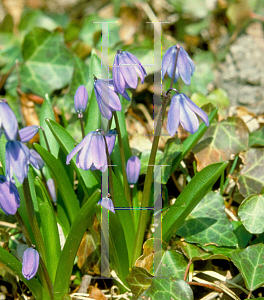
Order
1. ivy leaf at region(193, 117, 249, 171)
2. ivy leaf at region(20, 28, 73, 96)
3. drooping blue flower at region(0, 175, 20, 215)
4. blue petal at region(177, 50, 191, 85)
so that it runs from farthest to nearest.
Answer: ivy leaf at region(20, 28, 73, 96) → ivy leaf at region(193, 117, 249, 171) → blue petal at region(177, 50, 191, 85) → drooping blue flower at region(0, 175, 20, 215)

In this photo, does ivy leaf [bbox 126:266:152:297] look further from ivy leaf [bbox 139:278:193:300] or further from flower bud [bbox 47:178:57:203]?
flower bud [bbox 47:178:57:203]

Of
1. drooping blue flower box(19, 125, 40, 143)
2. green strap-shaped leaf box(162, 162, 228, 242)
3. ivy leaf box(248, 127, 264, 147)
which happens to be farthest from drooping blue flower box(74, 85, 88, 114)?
ivy leaf box(248, 127, 264, 147)

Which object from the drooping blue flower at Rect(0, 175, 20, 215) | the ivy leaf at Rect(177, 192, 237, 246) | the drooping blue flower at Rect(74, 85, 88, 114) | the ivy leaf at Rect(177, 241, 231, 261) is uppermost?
the drooping blue flower at Rect(74, 85, 88, 114)

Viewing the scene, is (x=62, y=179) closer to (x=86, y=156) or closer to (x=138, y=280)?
(x=86, y=156)

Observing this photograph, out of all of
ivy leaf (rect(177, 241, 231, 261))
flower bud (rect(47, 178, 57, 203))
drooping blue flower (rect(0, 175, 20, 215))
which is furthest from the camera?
flower bud (rect(47, 178, 57, 203))

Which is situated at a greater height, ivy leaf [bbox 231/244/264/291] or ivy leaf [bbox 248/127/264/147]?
ivy leaf [bbox 248/127/264/147]

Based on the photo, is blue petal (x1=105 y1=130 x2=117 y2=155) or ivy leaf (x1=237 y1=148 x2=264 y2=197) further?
ivy leaf (x1=237 y1=148 x2=264 y2=197)

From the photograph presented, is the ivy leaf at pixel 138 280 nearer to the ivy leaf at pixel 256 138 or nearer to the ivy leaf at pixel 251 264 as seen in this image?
the ivy leaf at pixel 251 264

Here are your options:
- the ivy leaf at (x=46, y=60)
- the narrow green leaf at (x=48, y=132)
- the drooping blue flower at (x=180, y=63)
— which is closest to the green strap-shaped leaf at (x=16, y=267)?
the narrow green leaf at (x=48, y=132)

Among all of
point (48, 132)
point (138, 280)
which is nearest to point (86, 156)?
point (138, 280)
